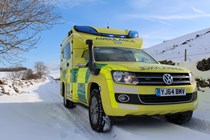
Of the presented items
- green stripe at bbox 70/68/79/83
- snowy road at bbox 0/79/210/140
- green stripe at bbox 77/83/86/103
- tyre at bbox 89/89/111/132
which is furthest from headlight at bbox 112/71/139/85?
green stripe at bbox 70/68/79/83

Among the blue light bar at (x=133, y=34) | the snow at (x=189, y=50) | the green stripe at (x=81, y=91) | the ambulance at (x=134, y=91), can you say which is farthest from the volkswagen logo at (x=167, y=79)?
the snow at (x=189, y=50)

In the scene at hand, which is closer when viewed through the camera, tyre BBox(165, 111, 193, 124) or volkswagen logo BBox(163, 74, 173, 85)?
volkswagen logo BBox(163, 74, 173, 85)

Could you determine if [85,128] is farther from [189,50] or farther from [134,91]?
[189,50]

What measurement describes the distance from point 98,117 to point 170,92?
143cm

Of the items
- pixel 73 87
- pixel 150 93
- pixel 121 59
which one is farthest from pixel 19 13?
pixel 150 93

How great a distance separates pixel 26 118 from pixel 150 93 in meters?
3.41

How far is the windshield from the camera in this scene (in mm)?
6587

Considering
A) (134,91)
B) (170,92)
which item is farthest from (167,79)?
(134,91)

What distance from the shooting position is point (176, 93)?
205 inches

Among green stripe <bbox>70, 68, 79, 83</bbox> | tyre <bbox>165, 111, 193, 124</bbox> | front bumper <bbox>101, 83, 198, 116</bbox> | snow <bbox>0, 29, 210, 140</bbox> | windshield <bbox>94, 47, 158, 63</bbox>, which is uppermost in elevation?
windshield <bbox>94, 47, 158, 63</bbox>

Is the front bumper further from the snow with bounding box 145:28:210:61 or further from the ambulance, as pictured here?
the snow with bounding box 145:28:210:61

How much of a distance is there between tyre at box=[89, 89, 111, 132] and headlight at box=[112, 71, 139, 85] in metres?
0.64

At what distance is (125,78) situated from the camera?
5.00 meters

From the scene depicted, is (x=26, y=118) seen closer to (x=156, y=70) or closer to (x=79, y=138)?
(x=79, y=138)
